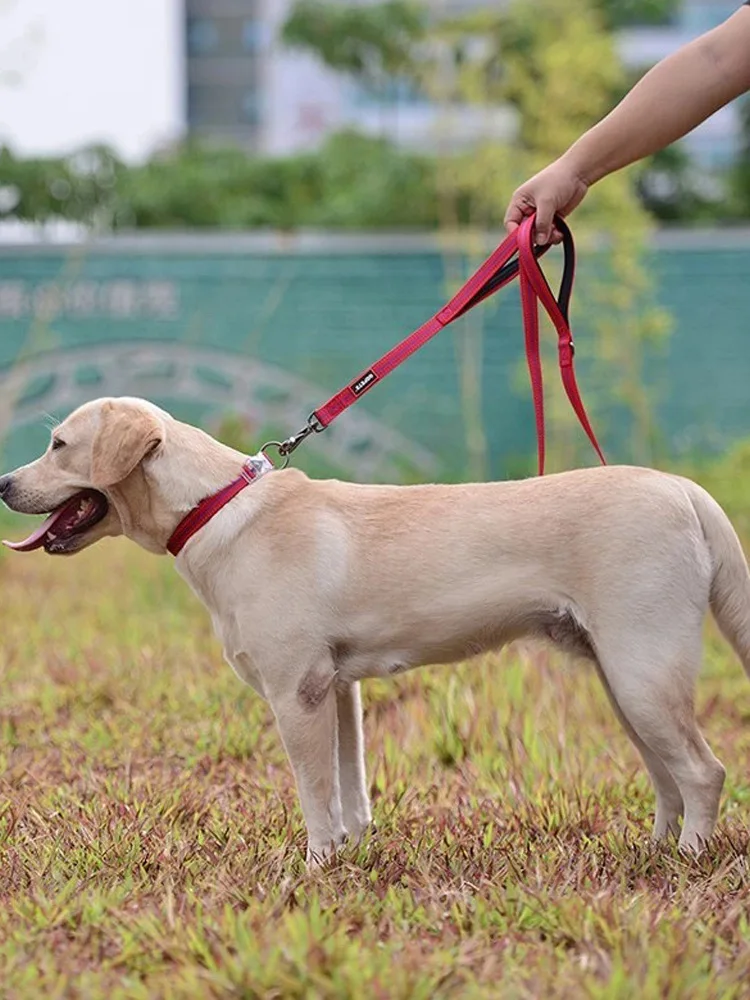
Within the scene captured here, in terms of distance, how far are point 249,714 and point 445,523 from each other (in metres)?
1.82

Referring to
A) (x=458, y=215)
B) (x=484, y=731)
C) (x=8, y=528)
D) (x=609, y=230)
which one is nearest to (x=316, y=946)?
(x=484, y=731)

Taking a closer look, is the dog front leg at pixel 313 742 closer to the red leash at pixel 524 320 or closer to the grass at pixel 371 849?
the grass at pixel 371 849

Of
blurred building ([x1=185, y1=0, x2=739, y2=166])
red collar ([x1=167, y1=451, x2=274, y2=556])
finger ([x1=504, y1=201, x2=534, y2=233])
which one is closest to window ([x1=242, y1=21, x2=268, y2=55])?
blurred building ([x1=185, y1=0, x2=739, y2=166])

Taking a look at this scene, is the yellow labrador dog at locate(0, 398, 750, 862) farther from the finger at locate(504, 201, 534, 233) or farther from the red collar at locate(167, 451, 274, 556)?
the finger at locate(504, 201, 534, 233)

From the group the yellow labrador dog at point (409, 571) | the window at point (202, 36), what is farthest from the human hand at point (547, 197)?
the window at point (202, 36)

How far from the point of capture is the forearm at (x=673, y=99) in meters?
3.23

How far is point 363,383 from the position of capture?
10.8 feet

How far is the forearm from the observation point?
3230 mm

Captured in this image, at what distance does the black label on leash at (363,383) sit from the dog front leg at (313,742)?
0.63 metres

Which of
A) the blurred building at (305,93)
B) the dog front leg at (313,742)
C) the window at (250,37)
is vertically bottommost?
the dog front leg at (313,742)

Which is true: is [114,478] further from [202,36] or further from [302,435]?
[202,36]

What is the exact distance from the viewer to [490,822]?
11.4 ft

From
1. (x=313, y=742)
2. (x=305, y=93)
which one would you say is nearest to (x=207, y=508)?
(x=313, y=742)

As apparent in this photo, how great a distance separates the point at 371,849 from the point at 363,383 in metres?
1.05
